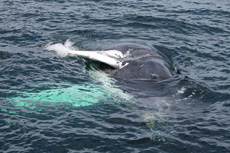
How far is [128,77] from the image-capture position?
1223 centimetres

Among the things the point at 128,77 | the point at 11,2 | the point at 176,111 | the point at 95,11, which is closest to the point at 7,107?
the point at 128,77

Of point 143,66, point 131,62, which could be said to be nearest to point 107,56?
point 131,62

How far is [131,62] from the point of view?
1277 cm

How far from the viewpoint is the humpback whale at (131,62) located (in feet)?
39.5

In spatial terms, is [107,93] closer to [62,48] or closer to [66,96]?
[66,96]

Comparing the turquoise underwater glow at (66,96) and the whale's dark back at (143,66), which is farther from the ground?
the whale's dark back at (143,66)

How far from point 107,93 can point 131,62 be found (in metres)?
2.04

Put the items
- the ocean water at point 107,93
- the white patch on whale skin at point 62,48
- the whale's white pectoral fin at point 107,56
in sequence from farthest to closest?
the white patch on whale skin at point 62,48
the whale's white pectoral fin at point 107,56
the ocean water at point 107,93

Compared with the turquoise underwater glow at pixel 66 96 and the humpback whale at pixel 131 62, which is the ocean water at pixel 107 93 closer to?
the turquoise underwater glow at pixel 66 96

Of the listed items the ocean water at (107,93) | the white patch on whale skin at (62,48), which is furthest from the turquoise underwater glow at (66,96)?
the white patch on whale skin at (62,48)

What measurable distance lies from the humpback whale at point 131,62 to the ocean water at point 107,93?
0.38 metres

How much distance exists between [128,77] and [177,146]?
4.19 metres

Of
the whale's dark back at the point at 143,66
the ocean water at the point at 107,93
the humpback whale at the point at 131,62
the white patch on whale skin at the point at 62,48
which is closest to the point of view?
the ocean water at the point at 107,93

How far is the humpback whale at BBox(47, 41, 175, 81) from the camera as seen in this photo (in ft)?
39.5
